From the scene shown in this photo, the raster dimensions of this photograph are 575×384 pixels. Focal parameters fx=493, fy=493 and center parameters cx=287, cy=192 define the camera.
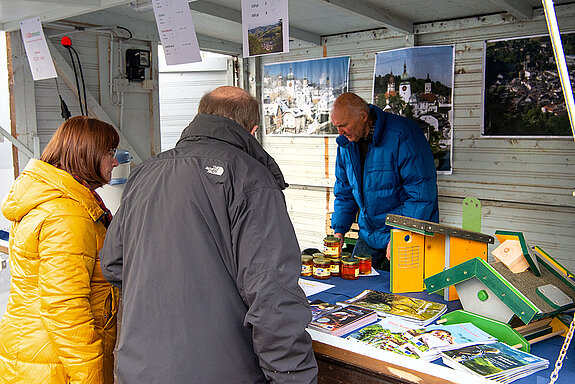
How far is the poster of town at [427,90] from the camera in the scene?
14.3ft

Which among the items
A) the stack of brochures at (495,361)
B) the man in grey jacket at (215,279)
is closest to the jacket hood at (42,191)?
the man in grey jacket at (215,279)

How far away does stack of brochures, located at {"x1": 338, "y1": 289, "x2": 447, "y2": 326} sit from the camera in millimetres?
2025

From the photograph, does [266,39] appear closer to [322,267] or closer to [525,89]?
[322,267]

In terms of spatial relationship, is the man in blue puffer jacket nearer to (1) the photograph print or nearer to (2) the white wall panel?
(1) the photograph print

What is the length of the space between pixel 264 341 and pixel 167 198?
502mm

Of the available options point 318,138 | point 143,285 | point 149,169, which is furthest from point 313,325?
point 318,138

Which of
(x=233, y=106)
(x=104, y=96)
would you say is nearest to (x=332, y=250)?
(x=233, y=106)

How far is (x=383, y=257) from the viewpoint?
335 cm

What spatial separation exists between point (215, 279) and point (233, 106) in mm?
566

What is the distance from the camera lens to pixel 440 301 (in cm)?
226

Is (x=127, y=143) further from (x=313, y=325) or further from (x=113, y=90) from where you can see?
(x=313, y=325)

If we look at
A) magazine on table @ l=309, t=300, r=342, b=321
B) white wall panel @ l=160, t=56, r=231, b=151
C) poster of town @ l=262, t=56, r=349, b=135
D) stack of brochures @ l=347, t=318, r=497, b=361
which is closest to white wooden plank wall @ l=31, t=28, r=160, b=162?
white wall panel @ l=160, t=56, r=231, b=151

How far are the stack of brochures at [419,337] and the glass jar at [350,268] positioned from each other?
2.10 ft

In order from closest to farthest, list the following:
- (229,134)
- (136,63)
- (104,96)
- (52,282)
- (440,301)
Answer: (229,134) → (52,282) → (440,301) → (104,96) → (136,63)
